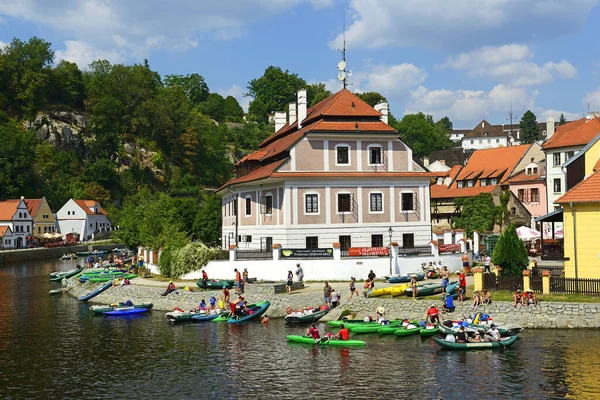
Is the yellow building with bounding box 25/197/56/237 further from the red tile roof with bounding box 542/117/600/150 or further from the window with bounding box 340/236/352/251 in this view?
the red tile roof with bounding box 542/117/600/150

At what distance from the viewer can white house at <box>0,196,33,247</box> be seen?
117619mm

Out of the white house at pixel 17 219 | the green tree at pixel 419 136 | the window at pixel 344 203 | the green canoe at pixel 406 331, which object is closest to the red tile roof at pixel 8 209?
the white house at pixel 17 219

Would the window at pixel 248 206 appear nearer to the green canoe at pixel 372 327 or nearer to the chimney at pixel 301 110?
the chimney at pixel 301 110

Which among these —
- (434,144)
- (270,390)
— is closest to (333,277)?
(270,390)

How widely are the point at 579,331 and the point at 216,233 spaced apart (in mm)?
48640

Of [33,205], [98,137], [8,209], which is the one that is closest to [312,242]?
[8,209]

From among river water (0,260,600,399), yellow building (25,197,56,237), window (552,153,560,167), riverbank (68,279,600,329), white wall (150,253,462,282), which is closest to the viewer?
river water (0,260,600,399)

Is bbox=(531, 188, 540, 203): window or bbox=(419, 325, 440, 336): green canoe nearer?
bbox=(419, 325, 440, 336): green canoe

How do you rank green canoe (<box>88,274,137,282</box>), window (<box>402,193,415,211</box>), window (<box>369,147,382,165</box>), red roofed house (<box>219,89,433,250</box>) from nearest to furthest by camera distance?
red roofed house (<box>219,89,433,250</box>), window (<box>369,147,382,165</box>), window (<box>402,193,415,211</box>), green canoe (<box>88,274,137,282</box>)

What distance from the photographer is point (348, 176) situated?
185 ft

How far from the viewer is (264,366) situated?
31641 mm

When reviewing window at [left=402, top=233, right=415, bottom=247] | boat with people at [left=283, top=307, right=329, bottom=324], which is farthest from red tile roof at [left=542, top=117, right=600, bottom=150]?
boat with people at [left=283, top=307, right=329, bottom=324]

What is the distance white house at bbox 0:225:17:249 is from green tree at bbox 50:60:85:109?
41799mm

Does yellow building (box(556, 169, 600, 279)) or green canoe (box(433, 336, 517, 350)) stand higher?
yellow building (box(556, 169, 600, 279))
